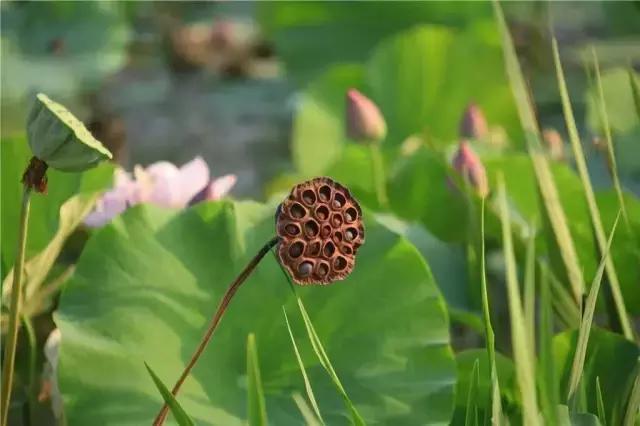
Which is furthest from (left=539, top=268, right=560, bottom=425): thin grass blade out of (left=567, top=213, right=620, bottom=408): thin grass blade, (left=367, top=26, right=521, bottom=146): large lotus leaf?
(left=367, top=26, right=521, bottom=146): large lotus leaf

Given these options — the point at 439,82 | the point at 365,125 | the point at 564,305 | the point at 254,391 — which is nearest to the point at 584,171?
the point at 564,305

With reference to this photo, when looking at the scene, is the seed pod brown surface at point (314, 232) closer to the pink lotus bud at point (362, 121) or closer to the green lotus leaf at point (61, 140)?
the green lotus leaf at point (61, 140)

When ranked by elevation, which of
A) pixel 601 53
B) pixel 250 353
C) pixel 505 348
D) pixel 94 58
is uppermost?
pixel 94 58

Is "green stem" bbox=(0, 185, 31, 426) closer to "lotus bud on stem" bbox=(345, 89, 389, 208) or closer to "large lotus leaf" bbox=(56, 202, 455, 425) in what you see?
"large lotus leaf" bbox=(56, 202, 455, 425)

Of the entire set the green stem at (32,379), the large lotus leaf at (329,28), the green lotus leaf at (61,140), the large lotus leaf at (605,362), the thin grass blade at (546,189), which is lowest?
the large lotus leaf at (605,362)

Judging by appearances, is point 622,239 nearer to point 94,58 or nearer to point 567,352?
point 567,352

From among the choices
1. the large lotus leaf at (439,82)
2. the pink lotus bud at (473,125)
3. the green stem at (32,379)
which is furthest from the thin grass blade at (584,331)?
the large lotus leaf at (439,82)

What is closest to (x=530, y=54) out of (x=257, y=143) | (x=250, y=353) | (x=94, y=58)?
(x=257, y=143)
